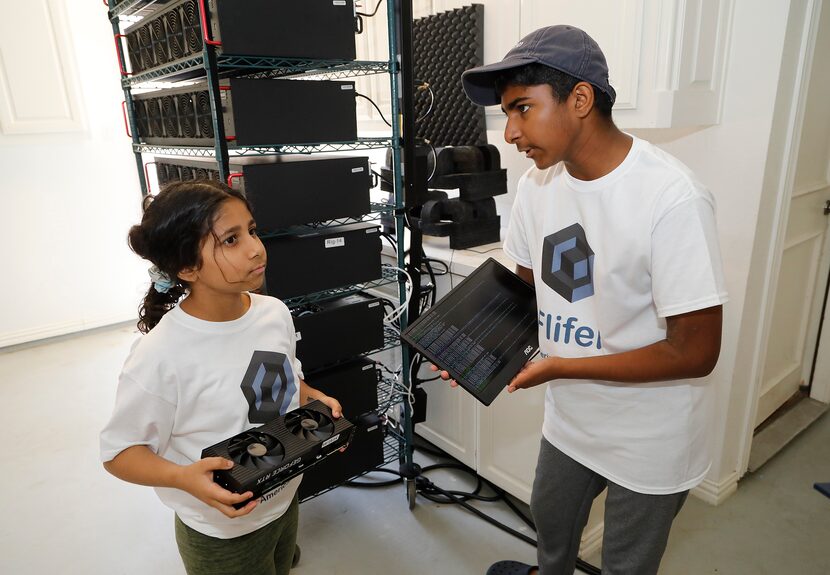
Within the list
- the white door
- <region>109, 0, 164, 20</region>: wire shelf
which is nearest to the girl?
<region>109, 0, 164, 20</region>: wire shelf

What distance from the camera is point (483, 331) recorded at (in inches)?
49.0

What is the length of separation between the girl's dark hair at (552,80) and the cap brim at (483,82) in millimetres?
25

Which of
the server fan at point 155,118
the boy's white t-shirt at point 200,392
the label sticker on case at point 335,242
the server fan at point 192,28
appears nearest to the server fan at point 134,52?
the server fan at point 155,118

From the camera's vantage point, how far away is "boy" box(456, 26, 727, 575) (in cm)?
94

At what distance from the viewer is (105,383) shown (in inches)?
130

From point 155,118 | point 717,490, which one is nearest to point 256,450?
point 155,118

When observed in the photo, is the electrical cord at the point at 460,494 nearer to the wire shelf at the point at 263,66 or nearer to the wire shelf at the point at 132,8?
the wire shelf at the point at 263,66

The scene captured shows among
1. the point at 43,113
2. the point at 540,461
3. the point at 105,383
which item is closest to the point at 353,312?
the point at 540,461

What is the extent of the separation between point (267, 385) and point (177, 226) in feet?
1.19

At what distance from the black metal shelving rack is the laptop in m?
0.68

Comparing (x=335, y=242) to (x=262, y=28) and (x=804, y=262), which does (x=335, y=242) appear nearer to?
(x=262, y=28)

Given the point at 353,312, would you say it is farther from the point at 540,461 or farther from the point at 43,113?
the point at 43,113

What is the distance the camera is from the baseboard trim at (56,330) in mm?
3793

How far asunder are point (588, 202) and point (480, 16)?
4.53 ft
